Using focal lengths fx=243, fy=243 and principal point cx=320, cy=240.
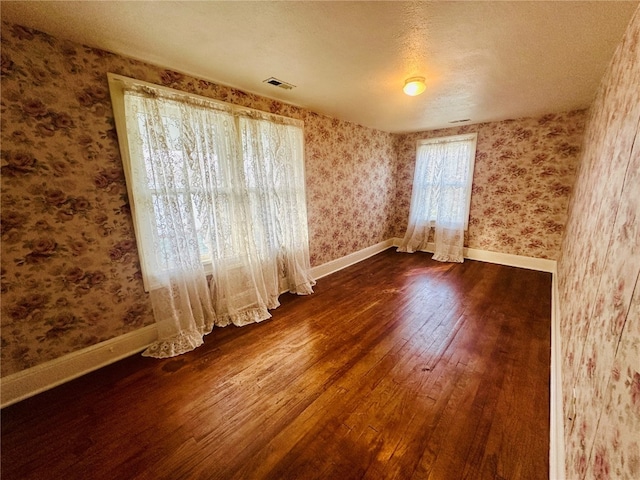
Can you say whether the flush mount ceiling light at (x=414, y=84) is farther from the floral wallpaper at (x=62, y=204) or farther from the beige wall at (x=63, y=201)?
the floral wallpaper at (x=62, y=204)

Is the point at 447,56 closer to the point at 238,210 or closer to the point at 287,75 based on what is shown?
the point at 287,75

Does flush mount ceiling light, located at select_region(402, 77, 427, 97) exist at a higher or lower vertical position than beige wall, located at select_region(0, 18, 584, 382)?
higher

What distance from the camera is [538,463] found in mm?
1164

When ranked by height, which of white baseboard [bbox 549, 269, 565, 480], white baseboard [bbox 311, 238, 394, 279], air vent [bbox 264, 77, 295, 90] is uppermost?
air vent [bbox 264, 77, 295, 90]

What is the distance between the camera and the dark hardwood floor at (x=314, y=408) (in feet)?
3.89

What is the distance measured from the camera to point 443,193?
167 inches

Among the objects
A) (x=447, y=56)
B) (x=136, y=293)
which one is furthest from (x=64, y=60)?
(x=447, y=56)

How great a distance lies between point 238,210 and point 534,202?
4141mm

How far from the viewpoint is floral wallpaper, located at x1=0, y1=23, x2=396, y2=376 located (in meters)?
1.42

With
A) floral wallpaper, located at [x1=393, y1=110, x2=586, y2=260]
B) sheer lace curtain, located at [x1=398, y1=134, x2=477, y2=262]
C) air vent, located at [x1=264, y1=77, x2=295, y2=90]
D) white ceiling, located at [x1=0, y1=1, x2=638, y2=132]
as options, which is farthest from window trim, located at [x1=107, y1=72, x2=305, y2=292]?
floral wallpaper, located at [x1=393, y1=110, x2=586, y2=260]

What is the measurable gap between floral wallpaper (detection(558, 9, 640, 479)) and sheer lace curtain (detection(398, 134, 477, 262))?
97.1 inches

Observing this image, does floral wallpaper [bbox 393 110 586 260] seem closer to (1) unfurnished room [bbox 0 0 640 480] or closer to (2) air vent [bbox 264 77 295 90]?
(1) unfurnished room [bbox 0 0 640 480]

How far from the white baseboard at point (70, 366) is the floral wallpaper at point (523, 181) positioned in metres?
4.70

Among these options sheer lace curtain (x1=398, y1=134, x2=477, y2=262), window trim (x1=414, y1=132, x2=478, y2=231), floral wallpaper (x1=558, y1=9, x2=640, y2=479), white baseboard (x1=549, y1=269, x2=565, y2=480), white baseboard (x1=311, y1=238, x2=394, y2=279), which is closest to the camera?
floral wallpaper (x1=558, y1=9, x2=640, y2=479)
